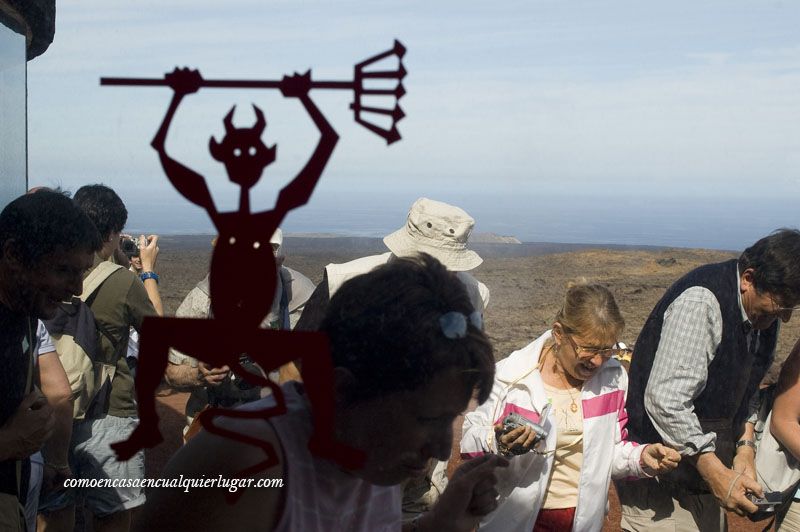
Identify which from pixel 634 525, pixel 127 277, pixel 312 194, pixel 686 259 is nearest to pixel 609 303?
pixel 634 525

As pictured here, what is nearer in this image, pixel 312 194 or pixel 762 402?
pixel 312 194

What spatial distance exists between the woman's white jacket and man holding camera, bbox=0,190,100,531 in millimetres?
1511

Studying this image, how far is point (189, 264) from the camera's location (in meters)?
16.4

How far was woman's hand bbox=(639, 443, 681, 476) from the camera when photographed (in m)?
3.15

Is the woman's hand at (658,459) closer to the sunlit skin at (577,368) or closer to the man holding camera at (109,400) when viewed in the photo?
the sunlit skin at (577,368)

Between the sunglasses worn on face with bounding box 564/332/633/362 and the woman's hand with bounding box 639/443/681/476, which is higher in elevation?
the sunglasses worn on face with bounding box 564/332/633/362

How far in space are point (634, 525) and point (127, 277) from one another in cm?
225

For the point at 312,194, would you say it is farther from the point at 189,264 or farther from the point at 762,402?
the point at 189,264

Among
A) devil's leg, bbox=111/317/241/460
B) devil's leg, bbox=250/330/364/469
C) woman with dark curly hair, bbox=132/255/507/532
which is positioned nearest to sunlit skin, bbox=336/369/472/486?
woman with dark curly hair, bbox=132/255/507/532

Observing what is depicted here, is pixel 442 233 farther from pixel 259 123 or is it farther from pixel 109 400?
pixel 259 123

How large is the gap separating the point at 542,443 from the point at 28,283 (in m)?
1.81

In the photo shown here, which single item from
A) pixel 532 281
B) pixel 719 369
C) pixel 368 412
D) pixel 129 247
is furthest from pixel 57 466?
pixel 532 281

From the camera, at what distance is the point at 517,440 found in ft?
9.73

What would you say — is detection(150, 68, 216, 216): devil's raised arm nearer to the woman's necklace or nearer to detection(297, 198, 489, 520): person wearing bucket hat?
detection(297, 198, 489, 520): person wearing bucket hat
